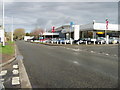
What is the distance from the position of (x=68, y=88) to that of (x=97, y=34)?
47.2 metres

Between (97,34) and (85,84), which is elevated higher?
(97,34)

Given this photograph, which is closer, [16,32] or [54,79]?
[54,79]

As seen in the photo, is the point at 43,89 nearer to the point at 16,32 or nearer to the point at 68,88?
the point at 68,88

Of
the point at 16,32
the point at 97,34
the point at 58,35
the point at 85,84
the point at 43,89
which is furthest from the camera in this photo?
the point at 16,32

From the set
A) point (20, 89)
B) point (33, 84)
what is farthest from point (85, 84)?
point (20, 89)

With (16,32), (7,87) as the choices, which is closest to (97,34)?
(7,87)

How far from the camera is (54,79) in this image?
17.5 ft

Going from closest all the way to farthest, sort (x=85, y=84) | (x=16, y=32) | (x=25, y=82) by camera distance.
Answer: (x=85, y=84) < (x=25, y=82) < (x=16, y=32)

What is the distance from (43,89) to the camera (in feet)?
14.1

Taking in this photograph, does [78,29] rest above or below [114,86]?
above

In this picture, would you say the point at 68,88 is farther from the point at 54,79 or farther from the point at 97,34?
the point at 97,34

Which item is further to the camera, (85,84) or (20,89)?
(85,84)

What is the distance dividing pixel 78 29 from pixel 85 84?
163 feet

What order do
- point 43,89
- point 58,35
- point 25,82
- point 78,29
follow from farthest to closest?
point 58,35 → point 78,29 → point 25,82 → point 43,89
